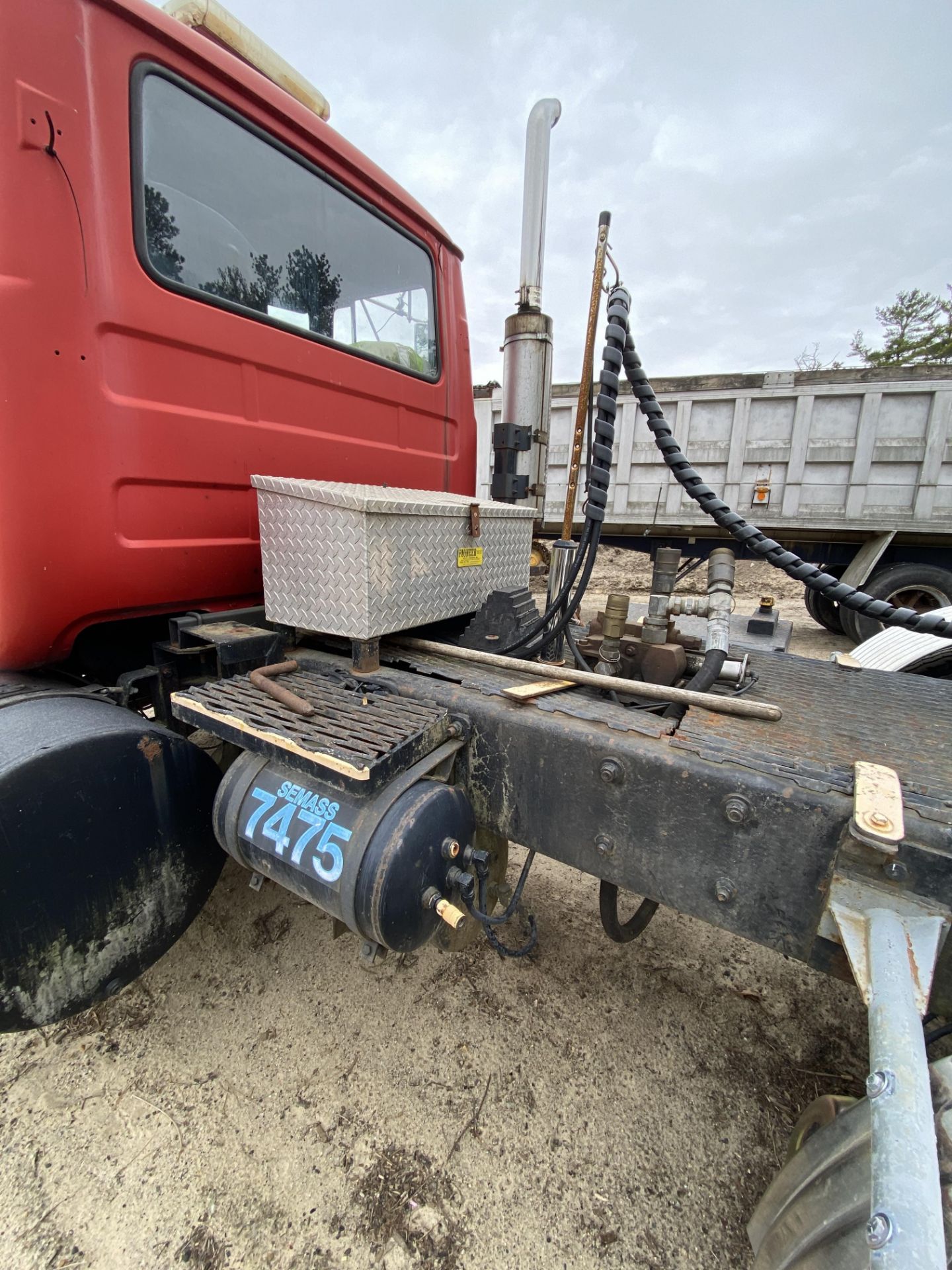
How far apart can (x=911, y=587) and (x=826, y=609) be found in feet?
3.78

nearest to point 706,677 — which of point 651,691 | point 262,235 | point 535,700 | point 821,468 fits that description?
point 651,691

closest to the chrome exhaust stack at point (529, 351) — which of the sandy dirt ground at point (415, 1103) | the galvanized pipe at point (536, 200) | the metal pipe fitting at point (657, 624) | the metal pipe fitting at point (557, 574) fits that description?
the galvanized pipe at point (536, 200)

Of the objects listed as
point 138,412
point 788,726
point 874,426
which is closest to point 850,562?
point 874,426

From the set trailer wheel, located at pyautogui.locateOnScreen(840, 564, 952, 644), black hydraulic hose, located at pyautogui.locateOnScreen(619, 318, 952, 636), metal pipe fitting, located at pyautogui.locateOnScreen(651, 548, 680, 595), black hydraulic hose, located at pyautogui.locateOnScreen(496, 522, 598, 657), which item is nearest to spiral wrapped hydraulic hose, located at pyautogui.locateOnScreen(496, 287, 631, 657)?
black hydraulic hose, located at pyautogui.locateOnScreen(496, 522, 598, 657)

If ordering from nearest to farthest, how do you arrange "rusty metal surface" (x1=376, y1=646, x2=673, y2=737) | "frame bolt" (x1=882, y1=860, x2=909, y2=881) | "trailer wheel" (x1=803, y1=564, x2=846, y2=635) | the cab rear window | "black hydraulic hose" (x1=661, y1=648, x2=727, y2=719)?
"frame bolt" (x1=882, y1=860, x2=909, y2=881) < "rusty metal surface" (x1=376, y1=646, x2=673, y2=737) < the cab rear window < "black hydraulic hose" (x1=661, y1=648, x2=727, y2=719) < "trailer wheel" (x1=803, y1=564, x2=846, y2=635)

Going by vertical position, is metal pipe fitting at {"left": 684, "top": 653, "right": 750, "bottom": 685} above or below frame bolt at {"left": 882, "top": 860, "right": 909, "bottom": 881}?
above

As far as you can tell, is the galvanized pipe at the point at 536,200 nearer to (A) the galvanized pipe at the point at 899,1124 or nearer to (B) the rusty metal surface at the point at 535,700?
(B) the rusty metal surface at the point at 535,700

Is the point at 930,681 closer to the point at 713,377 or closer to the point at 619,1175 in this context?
the point at 619,1175

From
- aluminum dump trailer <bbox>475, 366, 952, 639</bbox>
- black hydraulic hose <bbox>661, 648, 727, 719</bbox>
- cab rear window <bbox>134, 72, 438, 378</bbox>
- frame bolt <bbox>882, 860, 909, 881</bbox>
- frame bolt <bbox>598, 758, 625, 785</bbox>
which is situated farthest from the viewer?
aluminum dump trailer <bbox>475, 366, 952, 639</bbox>

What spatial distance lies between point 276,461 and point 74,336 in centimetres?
66

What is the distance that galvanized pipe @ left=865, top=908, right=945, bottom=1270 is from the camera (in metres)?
0.65

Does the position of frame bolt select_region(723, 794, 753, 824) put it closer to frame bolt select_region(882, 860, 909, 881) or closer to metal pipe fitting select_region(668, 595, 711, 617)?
frame bolt select_region(882, 860, 909, 881)

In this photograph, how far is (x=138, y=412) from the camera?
5.18 ft

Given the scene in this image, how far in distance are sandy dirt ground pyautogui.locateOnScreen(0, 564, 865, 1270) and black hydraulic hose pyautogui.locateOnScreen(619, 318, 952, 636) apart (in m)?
1.40
